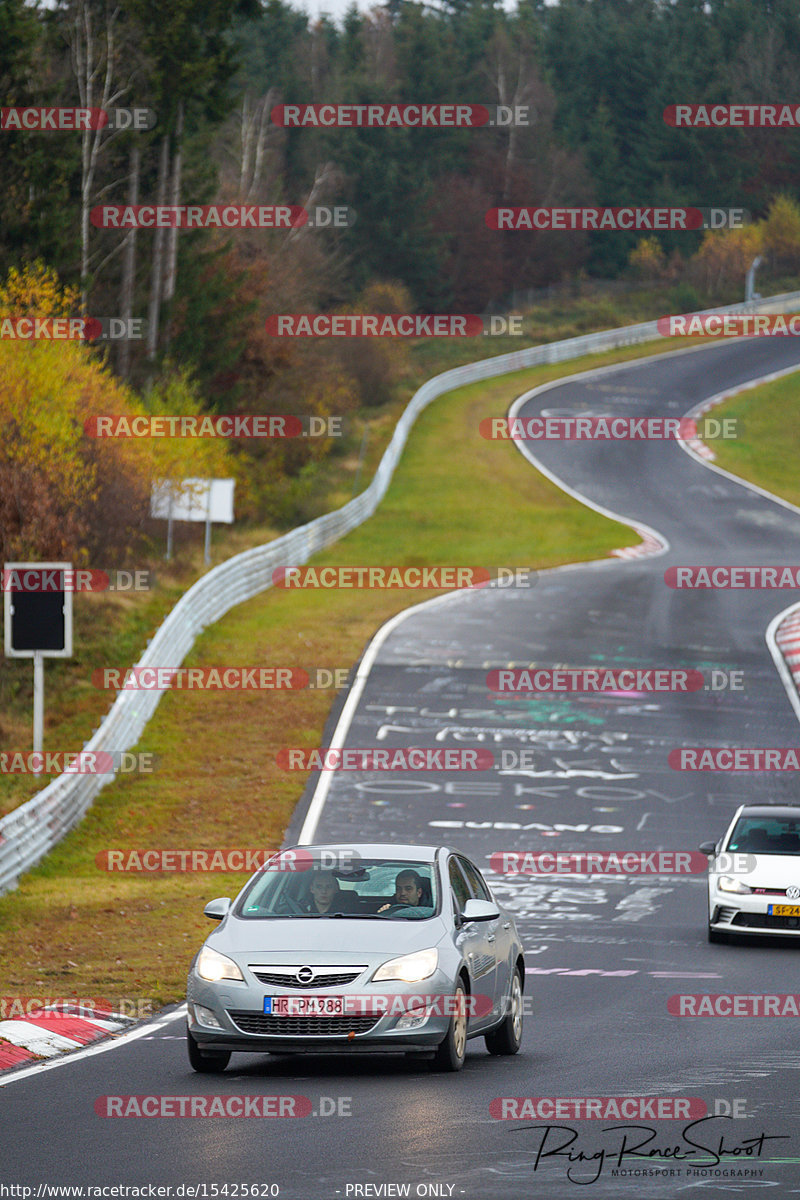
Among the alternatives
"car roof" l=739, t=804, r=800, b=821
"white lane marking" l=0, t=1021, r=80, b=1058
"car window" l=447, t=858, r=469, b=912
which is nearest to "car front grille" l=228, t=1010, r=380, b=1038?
"car window" l=447, t=858, r=469, b=912

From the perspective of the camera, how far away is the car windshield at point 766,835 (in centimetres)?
→ 1856

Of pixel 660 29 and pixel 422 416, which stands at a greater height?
pixel 660 29

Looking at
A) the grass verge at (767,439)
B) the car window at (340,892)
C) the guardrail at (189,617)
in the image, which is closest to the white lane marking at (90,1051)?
the car window at (340,892)

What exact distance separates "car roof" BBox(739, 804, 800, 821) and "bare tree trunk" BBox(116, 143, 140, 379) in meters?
35.5

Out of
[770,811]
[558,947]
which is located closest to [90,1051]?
[558,947]

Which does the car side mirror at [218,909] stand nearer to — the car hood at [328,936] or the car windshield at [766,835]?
the car hood at [328,936]

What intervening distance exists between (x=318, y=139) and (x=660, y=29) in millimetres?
38930

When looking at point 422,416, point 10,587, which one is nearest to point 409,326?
point 422,416

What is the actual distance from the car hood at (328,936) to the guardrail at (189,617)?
34.1 ft

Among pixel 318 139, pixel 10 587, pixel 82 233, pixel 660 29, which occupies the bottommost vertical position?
pixel 10 587

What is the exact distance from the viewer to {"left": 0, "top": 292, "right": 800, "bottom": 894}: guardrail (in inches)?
858

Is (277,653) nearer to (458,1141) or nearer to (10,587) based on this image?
(10,587)

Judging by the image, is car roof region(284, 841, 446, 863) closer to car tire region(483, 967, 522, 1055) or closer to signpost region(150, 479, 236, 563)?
car tire region(483, 967, 522, 1055)

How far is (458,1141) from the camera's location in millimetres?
7949
